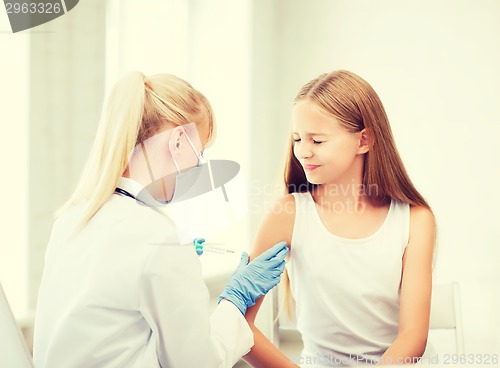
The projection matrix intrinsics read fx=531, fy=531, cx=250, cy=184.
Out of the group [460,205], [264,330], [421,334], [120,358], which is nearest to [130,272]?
[120,358]

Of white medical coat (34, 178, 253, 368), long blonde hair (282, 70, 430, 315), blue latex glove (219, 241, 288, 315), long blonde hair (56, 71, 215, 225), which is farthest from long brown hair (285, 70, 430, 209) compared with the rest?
white medical coat (34, 178, 253, 368)

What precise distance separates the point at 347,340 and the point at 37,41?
894 mm

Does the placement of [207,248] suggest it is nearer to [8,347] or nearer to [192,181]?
[192,181]

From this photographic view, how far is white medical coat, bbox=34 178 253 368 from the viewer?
2.51 feet

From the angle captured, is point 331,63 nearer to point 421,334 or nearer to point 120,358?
point 421,334

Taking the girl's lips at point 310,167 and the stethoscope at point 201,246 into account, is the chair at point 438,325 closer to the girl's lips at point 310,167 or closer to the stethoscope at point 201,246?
the stethoscope at point 201,246

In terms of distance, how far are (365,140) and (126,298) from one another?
543 millimetres

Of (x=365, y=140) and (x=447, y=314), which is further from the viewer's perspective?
(x=447, y=314)

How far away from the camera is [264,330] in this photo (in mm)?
1114

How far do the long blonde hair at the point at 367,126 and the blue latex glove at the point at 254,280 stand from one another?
0.55 feet

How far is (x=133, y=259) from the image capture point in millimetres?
762

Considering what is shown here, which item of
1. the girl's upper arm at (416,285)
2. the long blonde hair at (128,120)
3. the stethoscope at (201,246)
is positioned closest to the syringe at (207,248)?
the stethoscope at (201,246)

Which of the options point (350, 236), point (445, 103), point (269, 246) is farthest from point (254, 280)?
point (445, 103)

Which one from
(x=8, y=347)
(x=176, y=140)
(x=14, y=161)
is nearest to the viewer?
(x=8, y=347)
